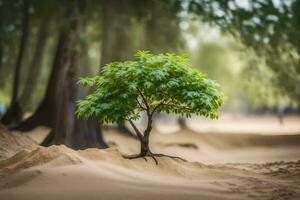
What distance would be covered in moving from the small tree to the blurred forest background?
5.17 m

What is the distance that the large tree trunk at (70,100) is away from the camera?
1648cm

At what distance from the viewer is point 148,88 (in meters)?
11.3

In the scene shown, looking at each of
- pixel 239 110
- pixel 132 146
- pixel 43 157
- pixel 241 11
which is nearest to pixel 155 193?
pixel 43 157

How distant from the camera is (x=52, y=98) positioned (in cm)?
2005

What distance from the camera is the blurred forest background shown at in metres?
17.0

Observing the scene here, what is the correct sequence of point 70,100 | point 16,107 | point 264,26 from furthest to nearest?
1. point 16,107
2. point 264,26
3. point 70,100

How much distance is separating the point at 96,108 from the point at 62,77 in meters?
5.76

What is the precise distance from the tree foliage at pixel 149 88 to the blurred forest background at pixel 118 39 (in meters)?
5.16

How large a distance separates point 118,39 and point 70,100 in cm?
646

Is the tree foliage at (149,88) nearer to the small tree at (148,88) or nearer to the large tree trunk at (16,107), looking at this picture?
the small tree at (148,88)

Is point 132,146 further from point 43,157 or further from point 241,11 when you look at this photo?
point 43,157

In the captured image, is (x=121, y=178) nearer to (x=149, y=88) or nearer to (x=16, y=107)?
(x=149, y=88)

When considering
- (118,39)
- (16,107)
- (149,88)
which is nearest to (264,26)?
(118,39)

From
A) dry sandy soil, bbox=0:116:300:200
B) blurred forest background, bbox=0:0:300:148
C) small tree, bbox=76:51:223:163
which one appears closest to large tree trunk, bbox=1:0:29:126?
blurred forest background, bbox=0:0:300:148
